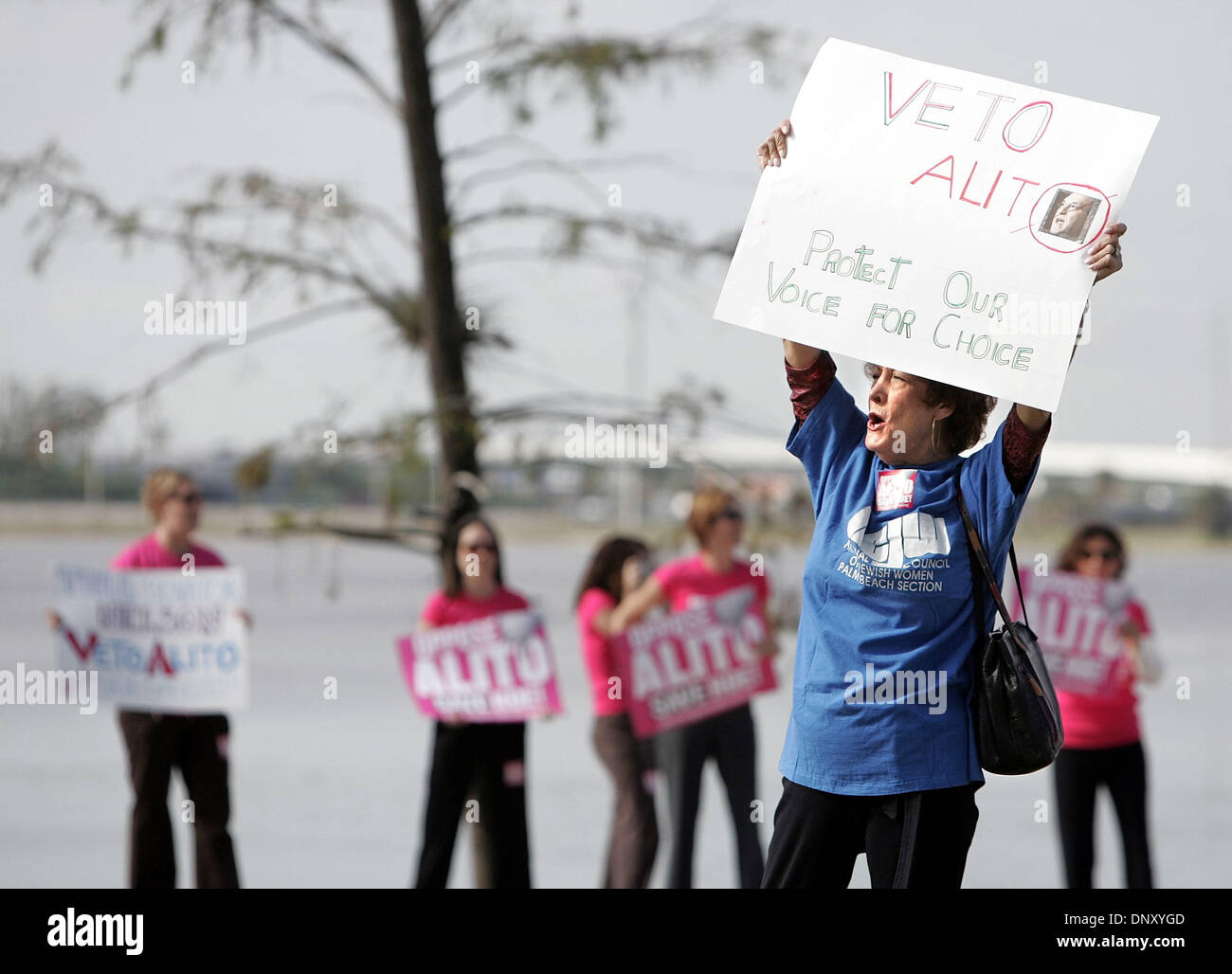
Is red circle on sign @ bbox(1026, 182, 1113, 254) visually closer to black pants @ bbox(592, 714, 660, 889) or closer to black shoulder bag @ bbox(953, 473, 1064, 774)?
black shoulder bag @ bbox(953, 473, 1064, 774)

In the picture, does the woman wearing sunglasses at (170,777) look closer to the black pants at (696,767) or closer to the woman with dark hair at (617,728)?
the woman with dark hair at (617,728)

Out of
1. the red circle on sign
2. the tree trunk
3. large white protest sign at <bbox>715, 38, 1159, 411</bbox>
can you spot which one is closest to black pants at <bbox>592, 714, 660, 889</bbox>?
the tree trunk

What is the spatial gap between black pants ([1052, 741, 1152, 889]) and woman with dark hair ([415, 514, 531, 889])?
2.14 metres

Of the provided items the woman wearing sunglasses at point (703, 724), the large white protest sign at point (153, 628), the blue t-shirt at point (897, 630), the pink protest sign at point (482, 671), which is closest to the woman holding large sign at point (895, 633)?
the blue t-shirt at point (897, 630)

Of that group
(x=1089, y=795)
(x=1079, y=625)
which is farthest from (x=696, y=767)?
(x=1079, y=625)

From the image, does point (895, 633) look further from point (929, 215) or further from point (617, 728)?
point (617, 728)

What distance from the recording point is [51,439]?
6367mm

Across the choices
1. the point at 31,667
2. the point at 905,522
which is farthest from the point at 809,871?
the point at 31,667

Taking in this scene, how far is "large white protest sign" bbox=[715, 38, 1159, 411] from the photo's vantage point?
309cm

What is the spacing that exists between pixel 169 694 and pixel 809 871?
3475 millimetres

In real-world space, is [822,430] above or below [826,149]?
below

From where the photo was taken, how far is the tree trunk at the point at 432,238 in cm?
653

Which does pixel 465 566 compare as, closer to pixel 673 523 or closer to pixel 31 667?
pixel 673 523

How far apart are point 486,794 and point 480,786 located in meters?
0.04
